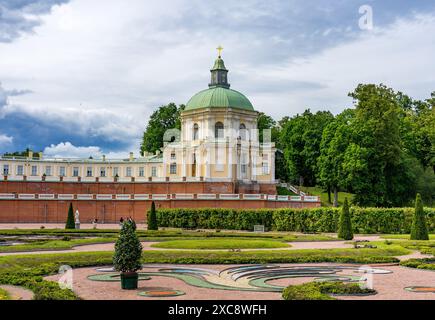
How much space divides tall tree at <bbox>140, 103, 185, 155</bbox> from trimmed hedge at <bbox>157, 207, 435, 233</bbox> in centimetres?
4113

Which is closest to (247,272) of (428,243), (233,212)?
(428,243)

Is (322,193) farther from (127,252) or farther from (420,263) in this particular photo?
(127,252)

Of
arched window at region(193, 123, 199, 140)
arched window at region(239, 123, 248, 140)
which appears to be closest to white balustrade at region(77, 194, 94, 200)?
arched window at region(193, 123, 199, 140)

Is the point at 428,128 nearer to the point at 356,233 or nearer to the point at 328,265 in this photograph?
the point at 356,233

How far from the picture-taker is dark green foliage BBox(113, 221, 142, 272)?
18141 mm

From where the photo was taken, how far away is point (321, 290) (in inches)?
690

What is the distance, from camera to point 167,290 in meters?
18.1

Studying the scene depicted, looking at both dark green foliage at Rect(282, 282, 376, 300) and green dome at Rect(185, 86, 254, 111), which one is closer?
dark green foliage at Rect(282, 282, 376, 300)

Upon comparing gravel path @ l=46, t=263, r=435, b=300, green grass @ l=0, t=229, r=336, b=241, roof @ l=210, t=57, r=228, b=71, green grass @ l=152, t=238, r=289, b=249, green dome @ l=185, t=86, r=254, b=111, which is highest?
roof @ l=210, t=57, r=228, b=71

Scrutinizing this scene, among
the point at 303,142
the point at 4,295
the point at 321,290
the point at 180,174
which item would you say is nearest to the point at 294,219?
the point at 180,174

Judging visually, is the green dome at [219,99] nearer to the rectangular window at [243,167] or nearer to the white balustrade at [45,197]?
the rectangular window at [243,167]

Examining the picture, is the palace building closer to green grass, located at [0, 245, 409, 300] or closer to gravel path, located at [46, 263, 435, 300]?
green grass, located at [0, 245, 409, 300]
